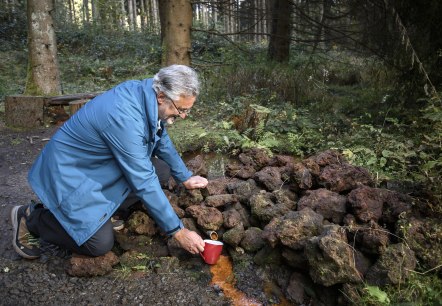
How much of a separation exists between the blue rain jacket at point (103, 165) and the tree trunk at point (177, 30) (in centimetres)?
419

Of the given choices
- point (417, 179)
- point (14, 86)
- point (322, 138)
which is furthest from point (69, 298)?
point (14, 86)

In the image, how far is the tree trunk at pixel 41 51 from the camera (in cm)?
750

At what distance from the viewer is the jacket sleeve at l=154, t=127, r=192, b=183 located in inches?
136

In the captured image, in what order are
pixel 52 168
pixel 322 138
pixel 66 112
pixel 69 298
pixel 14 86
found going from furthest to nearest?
pixel 14 86 → pixel 66 112 → pixel 322 138 → pixel 52 168 → pixel 69 298

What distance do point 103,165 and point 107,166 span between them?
1.4 inches

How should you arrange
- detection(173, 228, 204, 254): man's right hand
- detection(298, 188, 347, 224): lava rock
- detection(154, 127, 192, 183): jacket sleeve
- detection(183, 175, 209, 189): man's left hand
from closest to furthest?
detection(173, 228, 204, 254): man's right hand → detection(298, 188, 347, 224): lava rock → detection(154, 127, 192, 183): jacket sleeve → detection(183, 175, 209, 189): man's left hand

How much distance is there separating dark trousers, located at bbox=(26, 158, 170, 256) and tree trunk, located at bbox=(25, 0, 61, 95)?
5.53m

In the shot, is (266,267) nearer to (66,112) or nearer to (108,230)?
(108,230)

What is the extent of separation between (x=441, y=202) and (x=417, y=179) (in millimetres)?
747

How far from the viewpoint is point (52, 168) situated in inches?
112

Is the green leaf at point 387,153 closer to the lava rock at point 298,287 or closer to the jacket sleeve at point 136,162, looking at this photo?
the lava rock at point 298,287

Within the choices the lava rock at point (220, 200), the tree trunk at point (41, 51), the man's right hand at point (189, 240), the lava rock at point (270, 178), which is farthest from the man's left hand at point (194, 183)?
the tree trunk at point (41, 51)

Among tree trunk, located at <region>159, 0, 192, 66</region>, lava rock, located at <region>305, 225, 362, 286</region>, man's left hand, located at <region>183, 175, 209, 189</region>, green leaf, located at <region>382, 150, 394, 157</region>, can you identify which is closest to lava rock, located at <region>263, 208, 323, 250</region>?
lava rock, located at <region>305, 225, 362, 286</region>

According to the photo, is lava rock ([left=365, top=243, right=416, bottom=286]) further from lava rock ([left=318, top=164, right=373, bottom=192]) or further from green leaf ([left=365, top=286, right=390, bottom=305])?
lava rock ([left=318, top=164, right=373, bottom=192])
